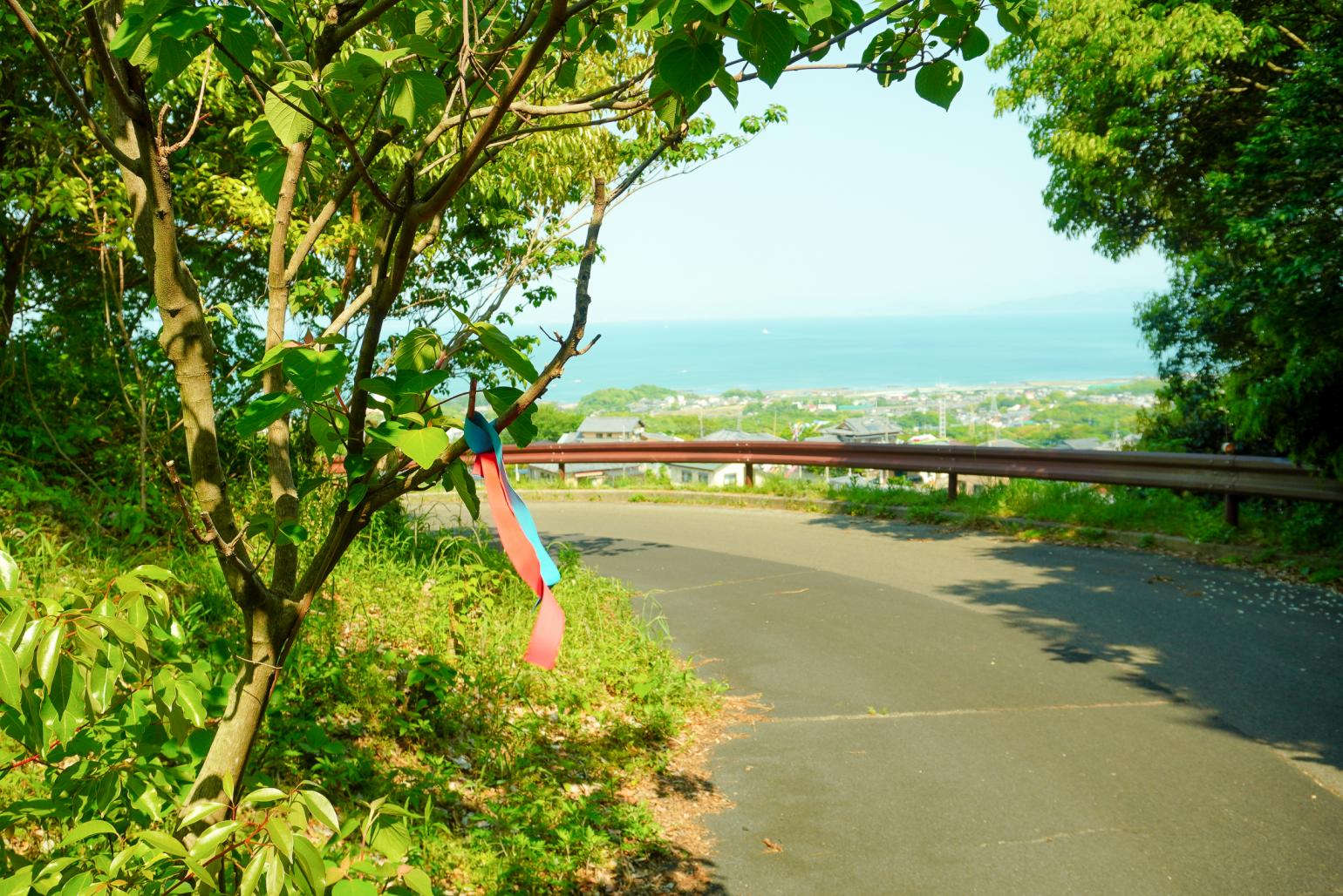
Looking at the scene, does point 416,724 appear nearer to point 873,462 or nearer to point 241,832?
point 241,832

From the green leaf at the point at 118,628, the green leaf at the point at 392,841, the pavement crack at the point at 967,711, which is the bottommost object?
the pavement crack at the point at 967,711

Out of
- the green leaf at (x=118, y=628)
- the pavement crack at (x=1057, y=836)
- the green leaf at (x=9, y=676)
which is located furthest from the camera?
the pavement crack at (x=1057, y=836)

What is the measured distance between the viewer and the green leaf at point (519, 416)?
6.58ft

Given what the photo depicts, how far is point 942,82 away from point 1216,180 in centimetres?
970

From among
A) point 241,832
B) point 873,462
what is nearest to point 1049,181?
point 873,462

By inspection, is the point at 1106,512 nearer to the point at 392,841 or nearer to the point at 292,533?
the point at 392,841

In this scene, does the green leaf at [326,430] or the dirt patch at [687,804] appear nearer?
the green leaf at [326,430]

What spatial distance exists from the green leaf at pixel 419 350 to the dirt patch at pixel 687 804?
330cm

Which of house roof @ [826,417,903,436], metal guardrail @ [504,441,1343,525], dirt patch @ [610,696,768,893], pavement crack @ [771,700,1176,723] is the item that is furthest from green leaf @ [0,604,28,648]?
house roof @ [826,417,903,436]

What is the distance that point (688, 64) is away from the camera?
175cm

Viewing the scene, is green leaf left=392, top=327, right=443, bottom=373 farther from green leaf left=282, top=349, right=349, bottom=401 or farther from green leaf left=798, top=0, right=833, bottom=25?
green leaf left=798, top=0, right=833, bottom=25

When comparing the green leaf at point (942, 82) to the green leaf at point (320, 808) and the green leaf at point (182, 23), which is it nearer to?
the green leaf at point (182, 23)

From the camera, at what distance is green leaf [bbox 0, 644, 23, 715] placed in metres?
1.60

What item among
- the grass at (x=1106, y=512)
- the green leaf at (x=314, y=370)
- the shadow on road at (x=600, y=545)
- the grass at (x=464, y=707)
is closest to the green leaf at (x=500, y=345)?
the green leaf at (x=314, y=370)
